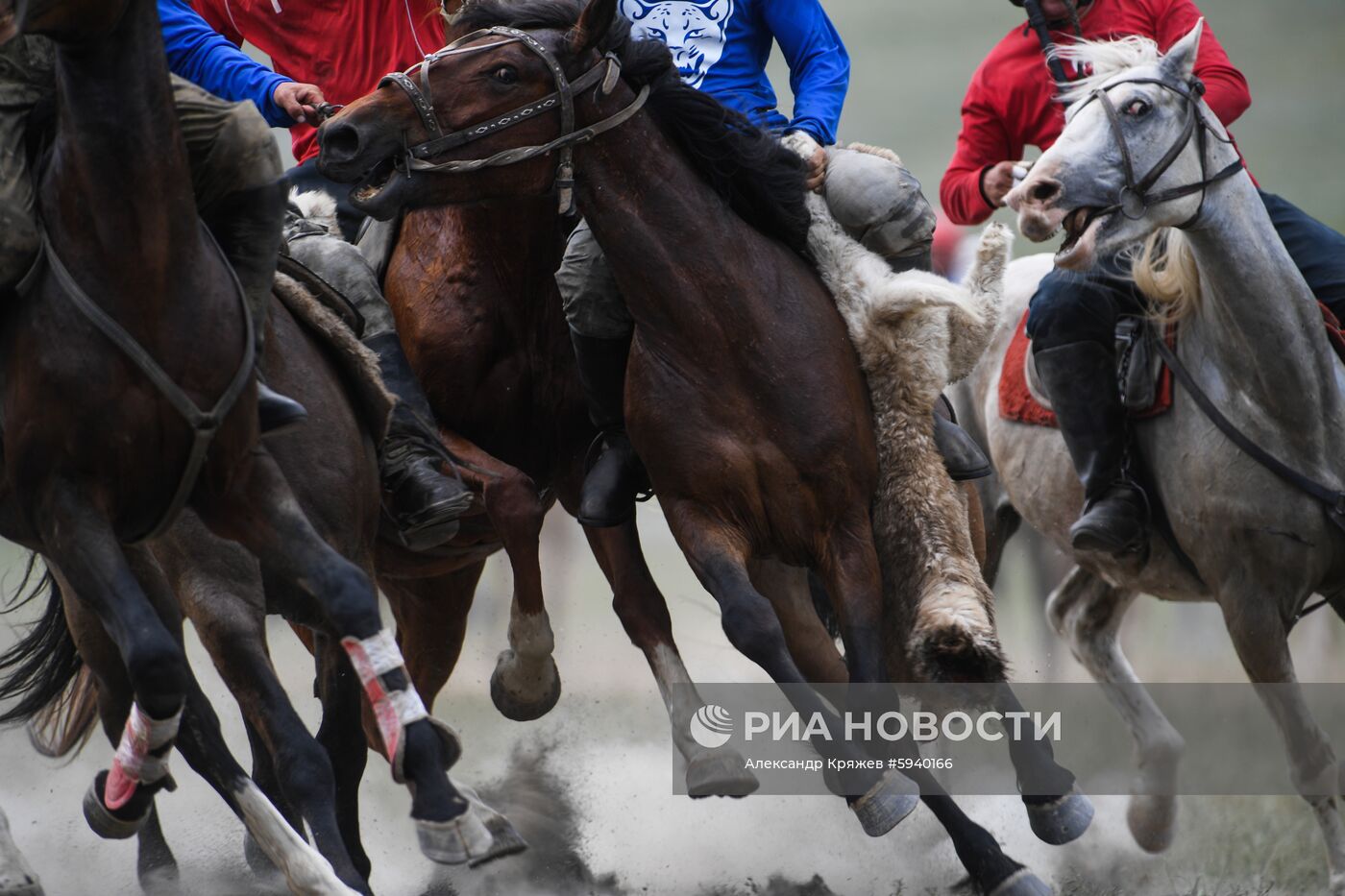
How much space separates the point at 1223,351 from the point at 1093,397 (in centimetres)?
47

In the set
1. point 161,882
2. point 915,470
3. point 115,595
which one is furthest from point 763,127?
point 161,882

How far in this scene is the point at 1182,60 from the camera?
5.07 metres

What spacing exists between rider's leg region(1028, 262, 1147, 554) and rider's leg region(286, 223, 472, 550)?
204 cm

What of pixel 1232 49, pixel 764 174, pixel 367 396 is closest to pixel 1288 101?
pixel 1232 49

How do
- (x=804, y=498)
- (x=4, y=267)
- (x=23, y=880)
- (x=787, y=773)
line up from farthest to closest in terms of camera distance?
(x=787, y=773)
(x=804, y=498)
(x=23, y=880)
(x=4, y=267)

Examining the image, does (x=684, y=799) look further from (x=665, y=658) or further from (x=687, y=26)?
(x=687, y=26)

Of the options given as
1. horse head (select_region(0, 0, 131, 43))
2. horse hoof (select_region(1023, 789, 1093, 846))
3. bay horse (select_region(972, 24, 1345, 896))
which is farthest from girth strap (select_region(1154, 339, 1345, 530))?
horse head (select_region(0, 0, 131, 43))

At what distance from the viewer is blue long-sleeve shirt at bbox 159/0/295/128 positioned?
5.08 m

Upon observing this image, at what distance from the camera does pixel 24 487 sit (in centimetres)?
360

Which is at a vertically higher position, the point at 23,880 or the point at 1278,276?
the point at 1278,276

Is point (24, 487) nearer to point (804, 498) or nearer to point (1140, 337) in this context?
point (804, 498)

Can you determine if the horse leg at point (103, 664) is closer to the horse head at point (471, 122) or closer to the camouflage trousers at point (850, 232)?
Result: the horse head at point (471, 122)

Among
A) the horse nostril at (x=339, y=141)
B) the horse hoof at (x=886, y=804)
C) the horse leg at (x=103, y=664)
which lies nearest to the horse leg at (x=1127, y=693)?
the horse hoof at (x=886, y=804)

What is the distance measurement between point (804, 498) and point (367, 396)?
1251 mm
